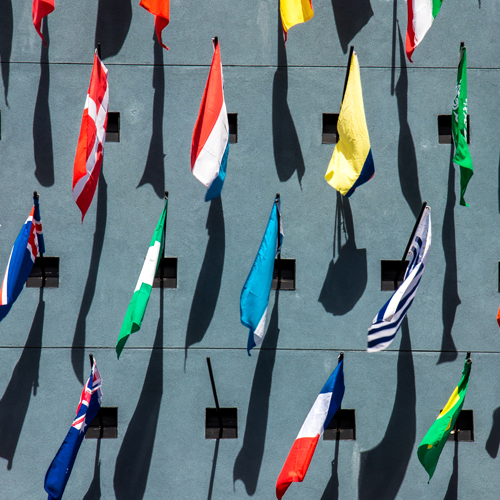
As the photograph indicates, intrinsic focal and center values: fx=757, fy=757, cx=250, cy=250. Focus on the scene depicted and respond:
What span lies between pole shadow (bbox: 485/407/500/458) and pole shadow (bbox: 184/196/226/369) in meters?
6.12

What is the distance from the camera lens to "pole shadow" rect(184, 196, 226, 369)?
612 inches

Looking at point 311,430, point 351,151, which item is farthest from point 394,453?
point 351,151

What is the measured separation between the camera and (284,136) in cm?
1603

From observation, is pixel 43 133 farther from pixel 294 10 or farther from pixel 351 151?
pixel 351 151

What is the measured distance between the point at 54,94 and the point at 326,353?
7.90 meters

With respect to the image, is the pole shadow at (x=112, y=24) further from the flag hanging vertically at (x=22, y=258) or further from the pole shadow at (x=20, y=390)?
the pole shadow at (x=20, y=390)

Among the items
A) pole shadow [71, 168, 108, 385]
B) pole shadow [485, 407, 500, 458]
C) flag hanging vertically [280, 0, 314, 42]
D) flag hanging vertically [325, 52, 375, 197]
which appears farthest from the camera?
pole shadow [71, 168, 108, 385]

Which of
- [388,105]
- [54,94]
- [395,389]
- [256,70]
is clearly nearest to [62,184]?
[54,94]

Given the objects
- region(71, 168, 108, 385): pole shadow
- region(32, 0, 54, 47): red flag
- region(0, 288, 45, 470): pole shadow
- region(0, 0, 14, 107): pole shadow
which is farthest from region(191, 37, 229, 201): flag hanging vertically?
region(0, 0, 14, 107): pole shadow

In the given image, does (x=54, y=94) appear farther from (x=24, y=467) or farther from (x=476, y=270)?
(x=476, y=270)

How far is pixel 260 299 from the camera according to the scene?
14.0 meters

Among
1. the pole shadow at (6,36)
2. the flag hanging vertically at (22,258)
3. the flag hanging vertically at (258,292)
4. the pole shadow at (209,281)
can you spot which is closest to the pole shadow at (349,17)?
the pole shadow at (209,281)

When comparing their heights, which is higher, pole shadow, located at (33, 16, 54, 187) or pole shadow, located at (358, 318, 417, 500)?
pole shadow, located at (33, 16, 54, 187)

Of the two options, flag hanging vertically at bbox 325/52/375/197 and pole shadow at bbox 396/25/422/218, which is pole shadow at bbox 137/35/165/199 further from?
pole shadow at bbox 396/25/422/218
